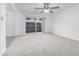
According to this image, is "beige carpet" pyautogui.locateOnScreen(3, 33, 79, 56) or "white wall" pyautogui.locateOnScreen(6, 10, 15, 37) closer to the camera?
"beige carpet" pyautogui.locateOnScreen(3, 33, 79, 56)

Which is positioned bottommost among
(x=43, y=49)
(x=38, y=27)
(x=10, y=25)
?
(x=43, y=49)

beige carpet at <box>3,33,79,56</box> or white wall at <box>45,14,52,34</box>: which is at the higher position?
white wall at <box>45,14,52,34</box>

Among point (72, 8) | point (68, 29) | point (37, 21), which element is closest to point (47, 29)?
point (37, 21)

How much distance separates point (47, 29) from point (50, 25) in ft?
1.97

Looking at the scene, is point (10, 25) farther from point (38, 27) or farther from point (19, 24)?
point (38, 27)

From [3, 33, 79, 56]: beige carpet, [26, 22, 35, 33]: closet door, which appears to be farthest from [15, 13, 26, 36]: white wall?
[3, 33, 79, 56]: beige carpet

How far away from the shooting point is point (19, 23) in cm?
932

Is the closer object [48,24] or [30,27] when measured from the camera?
[48,24]

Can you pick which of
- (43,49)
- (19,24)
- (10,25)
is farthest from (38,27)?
(43,49)

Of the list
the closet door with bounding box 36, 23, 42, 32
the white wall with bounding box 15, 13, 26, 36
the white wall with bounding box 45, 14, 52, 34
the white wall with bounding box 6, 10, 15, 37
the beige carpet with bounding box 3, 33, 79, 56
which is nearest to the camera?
the beige carpet with bounding box 3, 33, 79, 56

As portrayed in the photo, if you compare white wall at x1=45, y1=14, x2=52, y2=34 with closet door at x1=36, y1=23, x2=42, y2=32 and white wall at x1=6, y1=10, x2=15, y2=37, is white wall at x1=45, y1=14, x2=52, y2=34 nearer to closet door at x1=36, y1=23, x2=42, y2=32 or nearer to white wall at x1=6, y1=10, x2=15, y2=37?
closet door at x1=36, y1=23, x2=42, y2=32

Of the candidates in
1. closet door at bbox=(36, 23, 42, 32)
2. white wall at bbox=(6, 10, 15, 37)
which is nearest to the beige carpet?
white wall at bbox=(6, 10, 15, 37)

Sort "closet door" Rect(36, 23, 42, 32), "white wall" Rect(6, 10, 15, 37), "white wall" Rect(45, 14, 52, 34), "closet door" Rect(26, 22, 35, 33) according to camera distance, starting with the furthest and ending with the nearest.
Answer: "closet door" Rect(36, 23, 42, 32), "closet door" Rect(26, 22, 35, 33), "white wall" Rect(45, 14, 52, 34), "white wall" Rect(6, 10, 15, 37)

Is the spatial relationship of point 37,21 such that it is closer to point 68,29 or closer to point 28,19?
point 28,19
